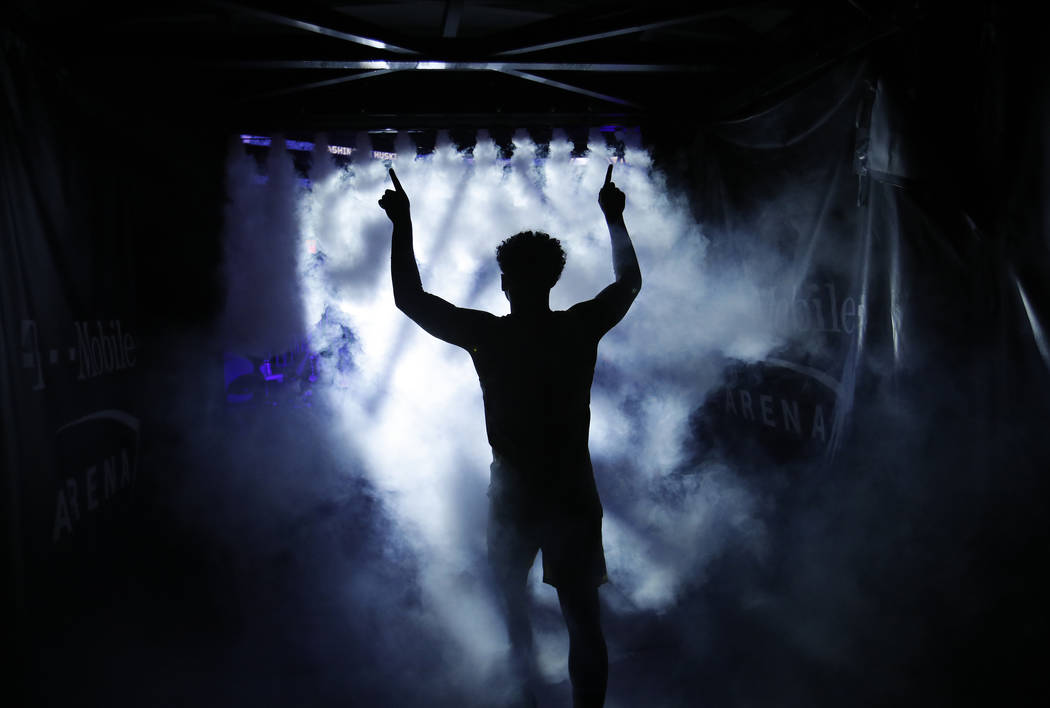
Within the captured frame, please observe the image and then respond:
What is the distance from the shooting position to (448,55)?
354 centimetres

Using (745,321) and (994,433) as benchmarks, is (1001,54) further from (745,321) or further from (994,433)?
(745,321)

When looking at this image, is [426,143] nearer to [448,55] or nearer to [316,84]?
[316,84]

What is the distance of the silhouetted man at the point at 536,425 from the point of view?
2.60 m

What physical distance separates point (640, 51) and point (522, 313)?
225 cm

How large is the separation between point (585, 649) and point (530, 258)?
1.62 metres

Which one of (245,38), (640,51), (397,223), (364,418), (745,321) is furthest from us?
(364,418)

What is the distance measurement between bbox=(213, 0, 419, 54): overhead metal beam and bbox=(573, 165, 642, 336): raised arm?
144 centimetres

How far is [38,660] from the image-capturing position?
108 inches

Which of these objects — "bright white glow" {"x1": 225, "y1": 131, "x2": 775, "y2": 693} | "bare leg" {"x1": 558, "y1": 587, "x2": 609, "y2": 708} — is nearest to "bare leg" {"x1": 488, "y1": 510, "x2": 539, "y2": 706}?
"bare leg" {"x1": 558, "y1": 587, "x2": 609, "y2": 708}

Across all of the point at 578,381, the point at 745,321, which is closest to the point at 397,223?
the point at 578,381

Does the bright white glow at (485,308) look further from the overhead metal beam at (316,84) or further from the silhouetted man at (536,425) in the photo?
the silhouetted man at (536,425)

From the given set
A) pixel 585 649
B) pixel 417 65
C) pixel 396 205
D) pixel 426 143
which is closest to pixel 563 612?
pixel 585 649

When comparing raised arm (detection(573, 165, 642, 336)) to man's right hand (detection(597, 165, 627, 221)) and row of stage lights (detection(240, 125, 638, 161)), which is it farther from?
row of stage lights (detection(240, 125, 638, 161))

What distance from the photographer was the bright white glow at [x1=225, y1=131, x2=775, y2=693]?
16.0 feet
